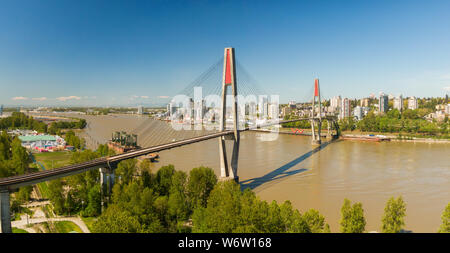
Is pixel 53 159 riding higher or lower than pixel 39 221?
higher

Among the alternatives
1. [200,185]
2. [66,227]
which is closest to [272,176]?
[200,185]

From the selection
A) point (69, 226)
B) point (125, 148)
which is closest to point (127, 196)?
point (69, 226)

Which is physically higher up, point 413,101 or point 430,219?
point 413,101

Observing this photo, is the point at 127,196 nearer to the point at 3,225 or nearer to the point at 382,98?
the point at 3,225

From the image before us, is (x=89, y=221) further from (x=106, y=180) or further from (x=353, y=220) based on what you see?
(x=353, y=220)

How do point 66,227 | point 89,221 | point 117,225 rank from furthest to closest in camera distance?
point 89,221
point 66,227
point 117,225

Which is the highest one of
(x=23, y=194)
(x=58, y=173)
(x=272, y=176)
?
(x=58, y=173)
